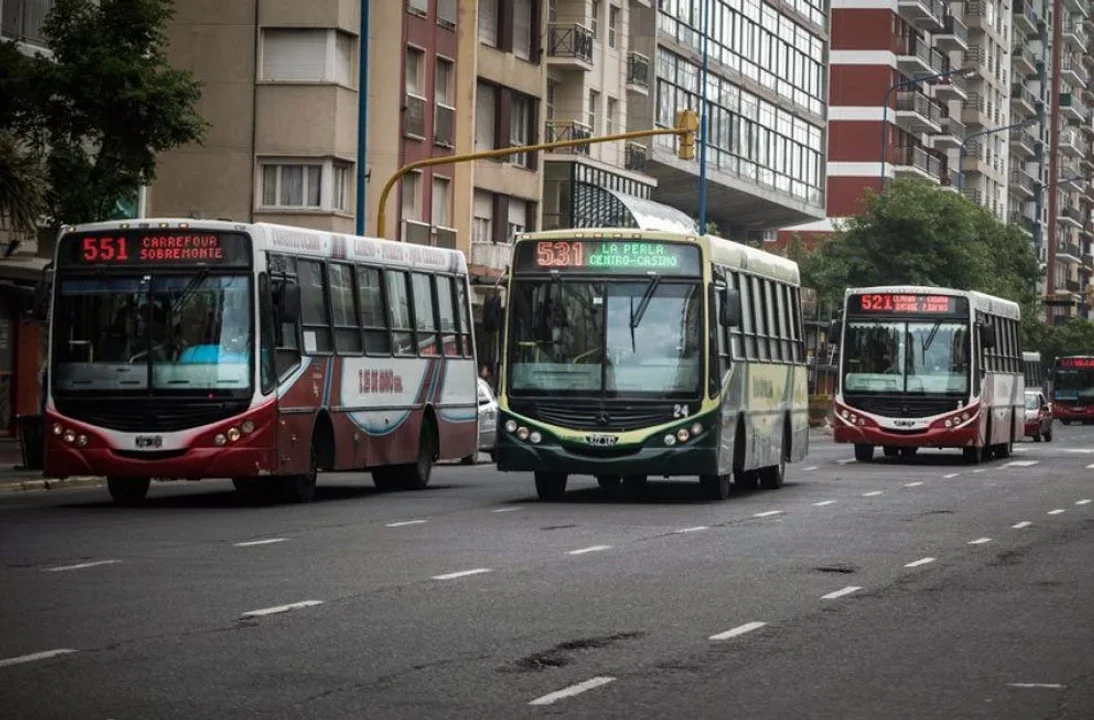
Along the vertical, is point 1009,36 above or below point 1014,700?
above

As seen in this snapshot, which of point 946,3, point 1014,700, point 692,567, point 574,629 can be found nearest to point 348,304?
point 692,567

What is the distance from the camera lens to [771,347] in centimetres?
3047

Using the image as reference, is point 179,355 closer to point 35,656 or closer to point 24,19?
point 35,656

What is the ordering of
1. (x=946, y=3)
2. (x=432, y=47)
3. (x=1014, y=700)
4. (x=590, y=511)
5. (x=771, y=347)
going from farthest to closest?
(x=946, y=3)
(x=432, y=47)
(x=771, y=347)
(x=590, y=511)
(x=1014, y=700)

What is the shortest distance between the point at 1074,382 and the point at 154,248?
84786 millimetres

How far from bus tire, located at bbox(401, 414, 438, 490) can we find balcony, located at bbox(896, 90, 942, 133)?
8336cm

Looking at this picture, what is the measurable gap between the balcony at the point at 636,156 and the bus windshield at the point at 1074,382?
42003 millimetres

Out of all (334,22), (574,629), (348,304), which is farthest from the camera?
(334,22)

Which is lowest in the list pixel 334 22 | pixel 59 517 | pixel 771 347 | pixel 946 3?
pixel 59 517

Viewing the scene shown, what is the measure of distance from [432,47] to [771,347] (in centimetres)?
2732

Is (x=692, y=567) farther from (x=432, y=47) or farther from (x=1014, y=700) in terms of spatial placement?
(x=432, y=47)

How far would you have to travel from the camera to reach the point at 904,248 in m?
81.2

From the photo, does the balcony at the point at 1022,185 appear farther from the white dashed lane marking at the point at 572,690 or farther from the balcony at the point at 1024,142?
the white dashed lane marking at the point at 572,690

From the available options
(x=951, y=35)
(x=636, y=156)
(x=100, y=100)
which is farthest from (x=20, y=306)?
(x=951, y=35)
